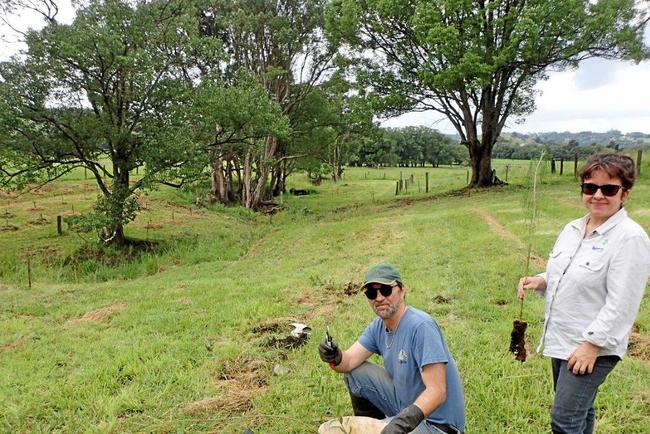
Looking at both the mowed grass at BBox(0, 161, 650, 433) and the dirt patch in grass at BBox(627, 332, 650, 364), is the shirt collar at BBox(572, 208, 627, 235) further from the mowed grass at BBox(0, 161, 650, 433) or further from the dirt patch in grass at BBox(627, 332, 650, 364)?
the dirt patch in grass at BBox(627, 332, 650, 364)

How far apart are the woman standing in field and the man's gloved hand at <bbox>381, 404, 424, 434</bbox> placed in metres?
0.75

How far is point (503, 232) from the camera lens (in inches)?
451

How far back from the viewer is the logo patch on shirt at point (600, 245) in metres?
2.35

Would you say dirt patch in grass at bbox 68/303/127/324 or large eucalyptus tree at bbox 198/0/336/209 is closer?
dirt patch in grass at bbox 68/303/127/324

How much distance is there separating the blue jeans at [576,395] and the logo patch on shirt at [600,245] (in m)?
0.57

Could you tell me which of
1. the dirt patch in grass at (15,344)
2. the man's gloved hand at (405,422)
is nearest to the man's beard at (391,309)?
the man's gloved hand at (405,422)

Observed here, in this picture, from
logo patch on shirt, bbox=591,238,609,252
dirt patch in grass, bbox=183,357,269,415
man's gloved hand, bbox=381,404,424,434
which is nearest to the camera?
logo patch on shirt, bbox=591,238,609,252

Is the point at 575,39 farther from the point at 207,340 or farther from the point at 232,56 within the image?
the point at 207,340

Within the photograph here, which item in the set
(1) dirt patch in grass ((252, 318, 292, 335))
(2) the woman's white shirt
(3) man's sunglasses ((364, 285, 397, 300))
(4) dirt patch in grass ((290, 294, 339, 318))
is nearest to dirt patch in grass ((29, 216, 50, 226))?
(4) dirt patch in grass ((290, 294, 339, 318))

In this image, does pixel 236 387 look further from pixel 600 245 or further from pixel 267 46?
pixel 267 46

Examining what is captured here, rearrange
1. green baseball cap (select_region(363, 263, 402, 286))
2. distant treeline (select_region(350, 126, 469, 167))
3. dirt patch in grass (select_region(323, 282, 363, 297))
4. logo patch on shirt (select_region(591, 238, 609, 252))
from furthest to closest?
distant treeline (select_region(350, 126, 469, 167)) → dirt patch in grass (select_region(323, 282, 363, 297)) → green baseball cap (select_region(363, 263, 402, 286)) → logo patch on shirt (select_region(591, 238, 609, 252))

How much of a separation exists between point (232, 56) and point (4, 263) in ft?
48.3

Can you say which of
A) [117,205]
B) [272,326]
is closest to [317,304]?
[272,326]

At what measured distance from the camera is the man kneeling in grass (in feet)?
8.80
